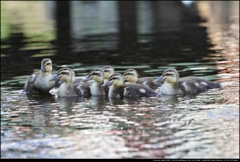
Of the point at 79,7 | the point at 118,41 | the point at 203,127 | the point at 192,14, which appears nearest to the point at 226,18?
the point at 192,14

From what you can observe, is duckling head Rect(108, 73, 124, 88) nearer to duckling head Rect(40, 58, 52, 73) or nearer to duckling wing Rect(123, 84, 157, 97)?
duckling wing Rect(123, 84, 157, 97)

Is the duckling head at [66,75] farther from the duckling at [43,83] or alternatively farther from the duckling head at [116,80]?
the duckling head at [116,80]

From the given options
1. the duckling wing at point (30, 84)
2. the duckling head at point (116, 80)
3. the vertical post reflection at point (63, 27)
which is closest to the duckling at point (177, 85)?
the duckling head at point (116, 80)

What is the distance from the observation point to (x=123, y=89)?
10.4 metres

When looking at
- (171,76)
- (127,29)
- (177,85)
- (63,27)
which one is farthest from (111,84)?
(63,27)

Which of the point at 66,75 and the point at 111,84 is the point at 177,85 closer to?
the point at 111,84

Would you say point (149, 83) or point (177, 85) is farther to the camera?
point (149, 83)

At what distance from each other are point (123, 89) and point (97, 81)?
23.5 inches

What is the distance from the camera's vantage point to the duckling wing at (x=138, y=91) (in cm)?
1026

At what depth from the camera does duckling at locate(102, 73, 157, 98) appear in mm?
10266

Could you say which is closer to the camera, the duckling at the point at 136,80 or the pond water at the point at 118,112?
the pond water at the point at 118,112

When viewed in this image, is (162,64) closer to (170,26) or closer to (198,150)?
(198,150)

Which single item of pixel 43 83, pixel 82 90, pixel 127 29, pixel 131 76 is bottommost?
pixel 82 90

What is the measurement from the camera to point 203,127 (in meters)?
7.95
